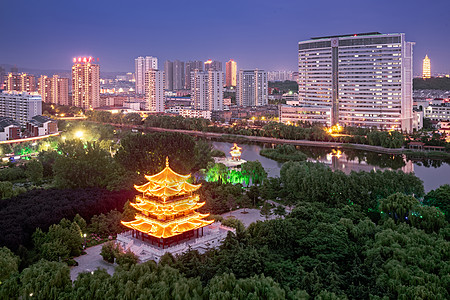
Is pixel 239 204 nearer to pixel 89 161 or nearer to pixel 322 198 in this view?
pixel 322 198

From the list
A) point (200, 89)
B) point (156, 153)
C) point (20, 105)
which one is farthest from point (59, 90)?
point (156, 153)

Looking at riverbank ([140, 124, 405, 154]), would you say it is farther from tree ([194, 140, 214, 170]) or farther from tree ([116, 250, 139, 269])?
tree ([116, 250, 139, 269])

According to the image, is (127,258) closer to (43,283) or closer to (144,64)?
(43,283)

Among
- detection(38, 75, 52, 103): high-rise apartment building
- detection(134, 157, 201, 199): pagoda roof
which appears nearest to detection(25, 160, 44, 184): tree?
detection(134, 157, 201, 199): pagoda roof

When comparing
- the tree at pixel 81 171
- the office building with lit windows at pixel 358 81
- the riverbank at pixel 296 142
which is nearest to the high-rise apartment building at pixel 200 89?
the riverbank at pixel 296 142

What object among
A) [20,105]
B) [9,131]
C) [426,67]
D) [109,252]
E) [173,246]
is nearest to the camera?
[109,252]

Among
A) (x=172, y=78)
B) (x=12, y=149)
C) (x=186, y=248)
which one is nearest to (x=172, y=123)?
(x=12, y=149)
